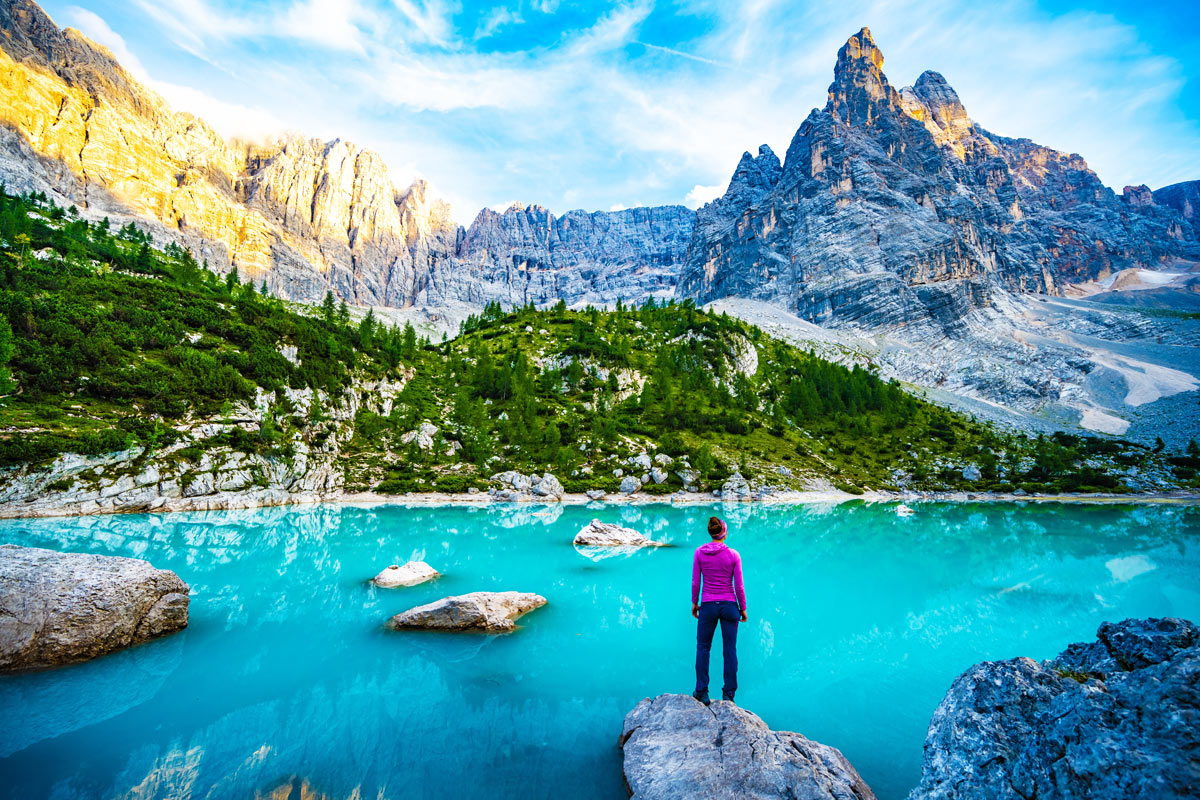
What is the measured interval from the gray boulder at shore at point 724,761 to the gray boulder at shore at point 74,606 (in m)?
13.5

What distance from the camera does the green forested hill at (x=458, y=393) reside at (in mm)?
44031

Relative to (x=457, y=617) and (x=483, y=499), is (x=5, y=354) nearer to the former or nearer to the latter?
(x=483, y=499)

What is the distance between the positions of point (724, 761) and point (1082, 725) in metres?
4.54

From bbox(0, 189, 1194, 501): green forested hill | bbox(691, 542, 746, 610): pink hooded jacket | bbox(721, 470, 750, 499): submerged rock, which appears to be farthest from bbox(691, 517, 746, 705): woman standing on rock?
bbox(721, 470, 750, 499): submerged rock

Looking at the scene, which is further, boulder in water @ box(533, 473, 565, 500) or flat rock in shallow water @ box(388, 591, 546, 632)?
boulder in water @ box(533, 473, 565, 500)

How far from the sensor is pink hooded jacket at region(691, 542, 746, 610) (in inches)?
370

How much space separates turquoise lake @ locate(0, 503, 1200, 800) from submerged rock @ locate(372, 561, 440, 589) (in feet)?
2.82

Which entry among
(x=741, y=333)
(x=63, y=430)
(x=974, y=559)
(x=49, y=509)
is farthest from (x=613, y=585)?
(x=741, y=333)

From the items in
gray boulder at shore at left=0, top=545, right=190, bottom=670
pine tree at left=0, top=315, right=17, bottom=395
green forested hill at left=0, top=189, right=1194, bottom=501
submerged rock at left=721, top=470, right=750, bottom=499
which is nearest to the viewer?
gray boulder at shore at left=0, top=545, right=190, bottom=670

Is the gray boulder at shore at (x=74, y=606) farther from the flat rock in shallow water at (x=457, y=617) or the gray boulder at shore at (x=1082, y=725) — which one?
the gray boulder at shore at (x=1082, y=725)

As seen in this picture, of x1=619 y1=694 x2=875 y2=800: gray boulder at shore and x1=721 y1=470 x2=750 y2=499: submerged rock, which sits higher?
x1=619 y1=694 x2=875 y2=800: gray boulder at shore

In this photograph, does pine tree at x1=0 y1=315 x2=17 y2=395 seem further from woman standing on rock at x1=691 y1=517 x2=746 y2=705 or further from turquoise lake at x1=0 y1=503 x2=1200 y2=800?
woman standing on rock at x1=691 y1=517 x2=746 y2=705

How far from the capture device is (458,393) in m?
82.8

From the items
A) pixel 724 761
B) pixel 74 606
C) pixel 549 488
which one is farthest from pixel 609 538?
Result: pixel 549 488
